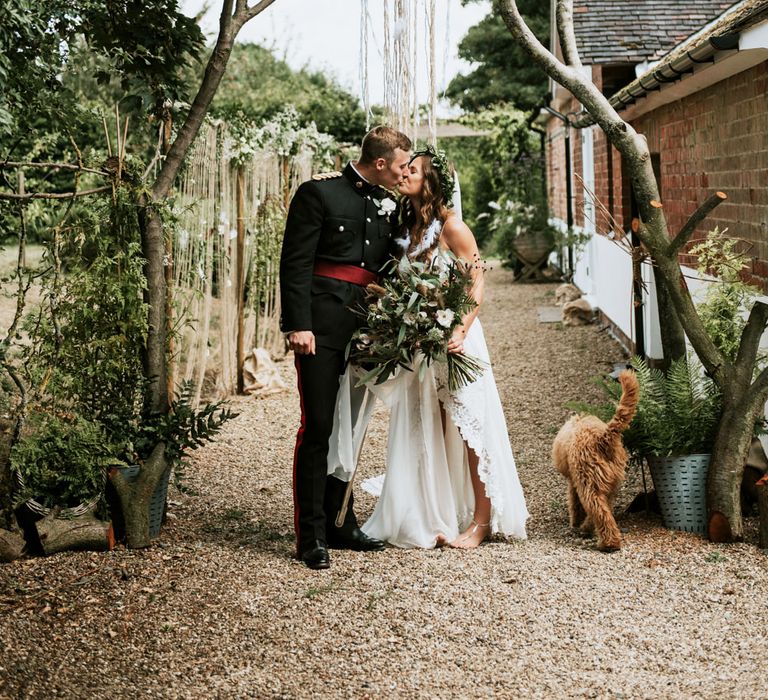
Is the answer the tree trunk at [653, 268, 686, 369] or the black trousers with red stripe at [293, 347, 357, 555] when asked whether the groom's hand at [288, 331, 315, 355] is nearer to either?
the black trousers with red stripe at [293, 347, 357, 555]

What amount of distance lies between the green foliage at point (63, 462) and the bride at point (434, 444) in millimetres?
1200

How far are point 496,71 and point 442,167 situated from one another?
1492 inches

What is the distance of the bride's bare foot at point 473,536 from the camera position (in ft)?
17.3

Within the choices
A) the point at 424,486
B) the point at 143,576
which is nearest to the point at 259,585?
the point at 143,576

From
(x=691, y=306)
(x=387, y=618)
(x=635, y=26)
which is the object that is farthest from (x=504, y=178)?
(x=387, y=618)

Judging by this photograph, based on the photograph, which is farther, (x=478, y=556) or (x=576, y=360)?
(x=576, y=360)

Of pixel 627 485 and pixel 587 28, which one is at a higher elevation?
pixel 587 28

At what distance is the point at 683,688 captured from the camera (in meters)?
3.61

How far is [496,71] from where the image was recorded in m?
41.2

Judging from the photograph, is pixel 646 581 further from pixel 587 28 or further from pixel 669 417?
pixel 587 28

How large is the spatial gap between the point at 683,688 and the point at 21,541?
3272 mm

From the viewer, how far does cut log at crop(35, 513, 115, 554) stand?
5129mm

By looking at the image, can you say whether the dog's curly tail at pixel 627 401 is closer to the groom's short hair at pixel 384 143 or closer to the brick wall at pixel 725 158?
the groom's short hair at pixel 384 143

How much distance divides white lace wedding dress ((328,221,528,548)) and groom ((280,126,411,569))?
A: 0.69ft
